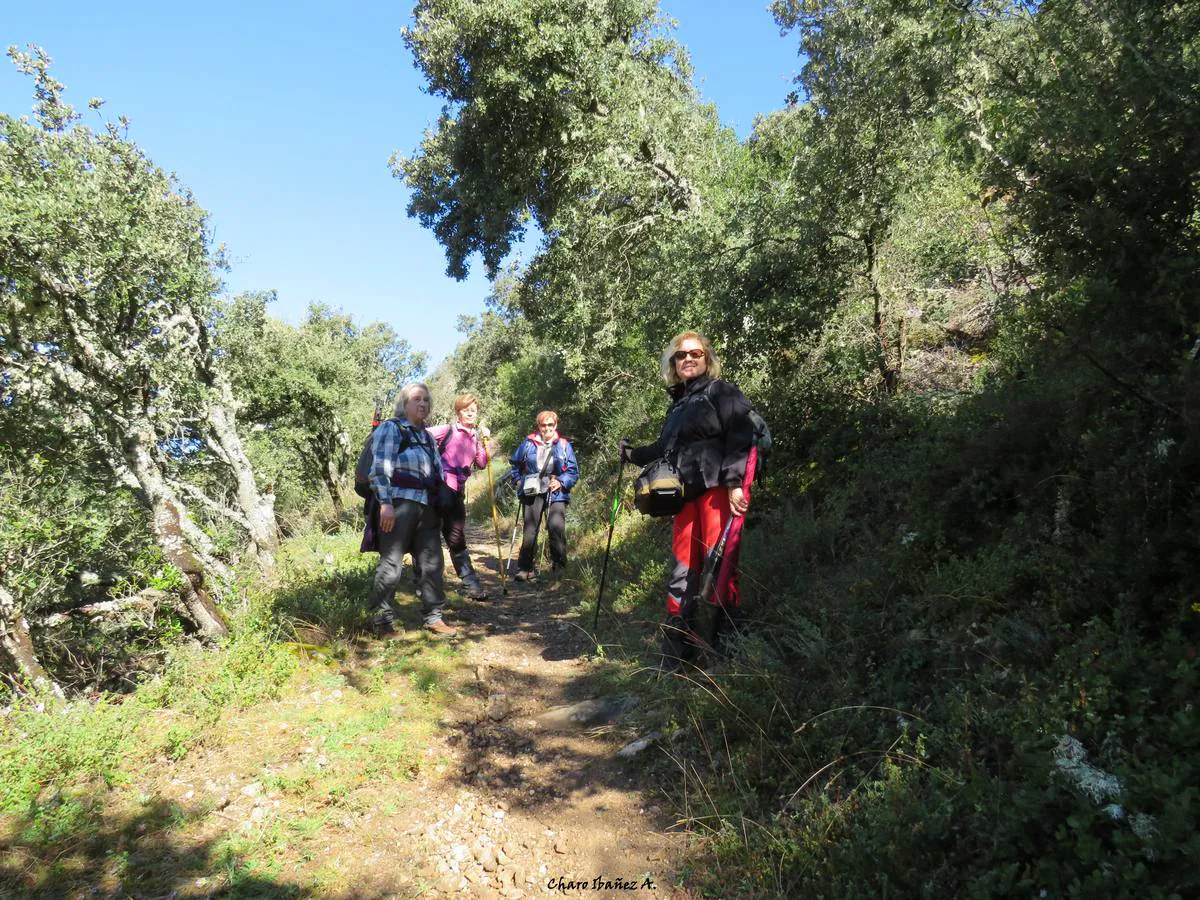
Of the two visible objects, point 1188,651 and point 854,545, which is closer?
point 1188,651

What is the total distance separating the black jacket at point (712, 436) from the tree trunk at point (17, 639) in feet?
16.6

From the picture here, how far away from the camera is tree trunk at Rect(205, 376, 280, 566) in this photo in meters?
11.8

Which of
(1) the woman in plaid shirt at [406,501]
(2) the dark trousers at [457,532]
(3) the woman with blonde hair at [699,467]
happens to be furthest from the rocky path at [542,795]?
(2) the dark trousers at [457,532]

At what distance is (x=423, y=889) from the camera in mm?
2902

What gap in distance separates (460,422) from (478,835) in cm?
490

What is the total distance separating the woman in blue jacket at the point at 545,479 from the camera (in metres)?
7.96

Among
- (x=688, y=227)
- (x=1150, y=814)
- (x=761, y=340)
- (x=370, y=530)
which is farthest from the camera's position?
(x=688, y=227)

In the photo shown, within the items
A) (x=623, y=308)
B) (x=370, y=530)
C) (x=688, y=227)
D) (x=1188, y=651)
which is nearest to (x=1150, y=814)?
(x=1188, y=651)

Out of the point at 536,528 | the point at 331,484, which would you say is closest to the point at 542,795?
the point at 536,528

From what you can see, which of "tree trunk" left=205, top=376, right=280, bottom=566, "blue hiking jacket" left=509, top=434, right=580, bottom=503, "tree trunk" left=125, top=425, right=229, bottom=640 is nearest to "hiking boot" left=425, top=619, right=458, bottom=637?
"tree trunk" left=125, top=425, right=229, bottom=640

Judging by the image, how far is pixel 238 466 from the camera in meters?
12.1

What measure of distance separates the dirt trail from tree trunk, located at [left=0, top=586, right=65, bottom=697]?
2085mm

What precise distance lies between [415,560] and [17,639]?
3065mm

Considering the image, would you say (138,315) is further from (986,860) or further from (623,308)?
(986,860)
